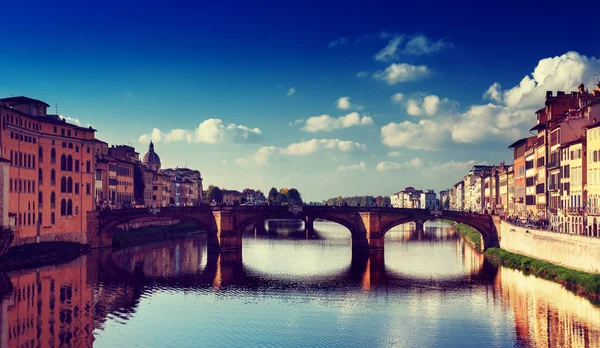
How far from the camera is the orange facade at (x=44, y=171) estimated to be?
232 ft

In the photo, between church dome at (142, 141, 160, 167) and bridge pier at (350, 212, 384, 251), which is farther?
church dome at (142, 141, 160, 167)

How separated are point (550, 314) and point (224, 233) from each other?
2027 inches

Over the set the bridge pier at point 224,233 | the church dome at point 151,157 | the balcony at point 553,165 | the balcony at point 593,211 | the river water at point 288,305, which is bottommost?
the river water at point 288,305

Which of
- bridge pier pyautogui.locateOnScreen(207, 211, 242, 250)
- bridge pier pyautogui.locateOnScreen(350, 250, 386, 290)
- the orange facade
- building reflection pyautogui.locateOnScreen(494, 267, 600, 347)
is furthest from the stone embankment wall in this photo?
the orange facade

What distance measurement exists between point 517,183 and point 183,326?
6893 cm

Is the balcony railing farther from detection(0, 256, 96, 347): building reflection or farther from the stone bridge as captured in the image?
detection(0, 256, 96, 347): building reflection

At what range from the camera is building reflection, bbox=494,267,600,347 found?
37688mm

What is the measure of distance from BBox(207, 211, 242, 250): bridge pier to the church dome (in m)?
98.7

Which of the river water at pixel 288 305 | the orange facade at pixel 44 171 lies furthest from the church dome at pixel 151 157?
the river water at pixel 288 305

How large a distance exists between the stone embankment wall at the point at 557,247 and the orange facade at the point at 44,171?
54258 millimetres

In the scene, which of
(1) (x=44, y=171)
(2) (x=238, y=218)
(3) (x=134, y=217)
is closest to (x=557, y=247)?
(2) (x=238, y=218)

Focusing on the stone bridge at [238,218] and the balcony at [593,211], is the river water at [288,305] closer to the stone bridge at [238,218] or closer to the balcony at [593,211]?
the balcony at [593,211]

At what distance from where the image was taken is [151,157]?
183m

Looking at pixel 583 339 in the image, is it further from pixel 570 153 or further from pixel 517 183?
pixel 517 183
